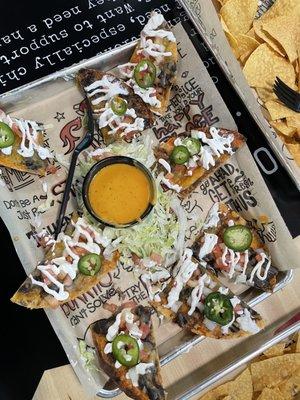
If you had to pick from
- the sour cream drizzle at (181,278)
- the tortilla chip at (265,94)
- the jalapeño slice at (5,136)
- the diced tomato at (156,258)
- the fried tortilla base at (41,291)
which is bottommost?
the sour cream drizzle at (181,278)

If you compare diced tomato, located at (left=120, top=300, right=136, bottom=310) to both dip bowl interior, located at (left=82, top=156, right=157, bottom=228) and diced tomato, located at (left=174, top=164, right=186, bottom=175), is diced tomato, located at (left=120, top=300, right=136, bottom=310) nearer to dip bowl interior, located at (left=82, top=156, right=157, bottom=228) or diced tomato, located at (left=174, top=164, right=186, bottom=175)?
→ dip bowl interior, located at (left=82, top=156, right=157, bottom=228)

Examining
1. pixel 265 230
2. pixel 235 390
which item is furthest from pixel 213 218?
pixel 235 390

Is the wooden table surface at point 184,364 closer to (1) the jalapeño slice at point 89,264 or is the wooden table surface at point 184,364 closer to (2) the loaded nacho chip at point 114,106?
(1) the jalapeño slice at point 89,264

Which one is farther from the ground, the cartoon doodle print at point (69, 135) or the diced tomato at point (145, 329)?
the cartoon doodle print at point (69, 135)

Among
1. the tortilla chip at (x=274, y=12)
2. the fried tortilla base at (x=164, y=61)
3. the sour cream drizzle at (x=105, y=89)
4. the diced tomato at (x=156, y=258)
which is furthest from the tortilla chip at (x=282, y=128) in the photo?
the diced tomato at (x=156, y=258)

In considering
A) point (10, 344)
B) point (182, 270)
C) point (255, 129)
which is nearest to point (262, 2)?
point (255, 129)
